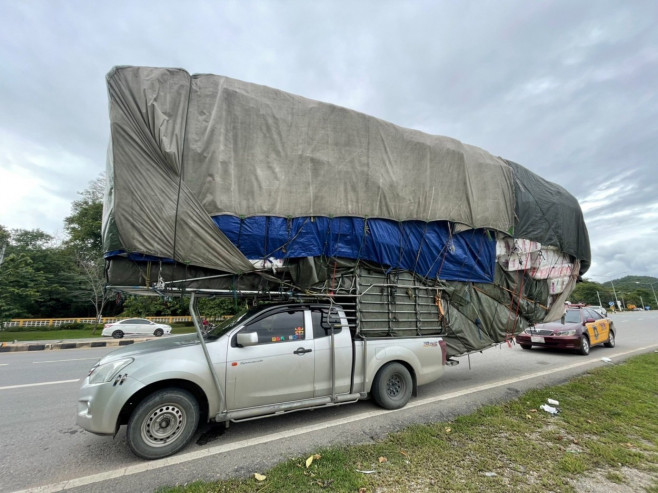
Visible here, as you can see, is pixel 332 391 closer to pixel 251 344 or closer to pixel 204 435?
pixel 251 344

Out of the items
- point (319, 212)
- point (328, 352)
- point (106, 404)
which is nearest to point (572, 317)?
point (328, 352)

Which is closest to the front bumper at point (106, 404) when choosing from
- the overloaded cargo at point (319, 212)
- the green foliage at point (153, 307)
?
the overloaded cargo at point (319, 212)

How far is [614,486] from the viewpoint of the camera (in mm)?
2984

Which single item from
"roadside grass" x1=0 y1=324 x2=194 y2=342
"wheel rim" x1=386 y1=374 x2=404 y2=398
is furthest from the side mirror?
"roadside grass" x1=0 y1=324 x2=194 y2=342

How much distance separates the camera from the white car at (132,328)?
2033 centimetres

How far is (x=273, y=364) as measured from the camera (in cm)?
410

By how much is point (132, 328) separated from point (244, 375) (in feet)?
69.2

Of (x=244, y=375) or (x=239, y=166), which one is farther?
(x=239, y=166)

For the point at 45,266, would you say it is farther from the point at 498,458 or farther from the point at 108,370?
the point at 498,458

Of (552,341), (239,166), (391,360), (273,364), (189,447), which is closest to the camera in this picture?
(189,447)

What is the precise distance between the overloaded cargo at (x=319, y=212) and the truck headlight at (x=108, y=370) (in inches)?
41.7

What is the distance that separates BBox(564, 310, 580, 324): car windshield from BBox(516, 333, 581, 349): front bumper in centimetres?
99

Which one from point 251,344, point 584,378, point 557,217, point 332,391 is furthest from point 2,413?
point 557,217

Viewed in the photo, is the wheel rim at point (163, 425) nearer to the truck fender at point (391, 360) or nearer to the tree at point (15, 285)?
the truck fender at point (391, 360)
